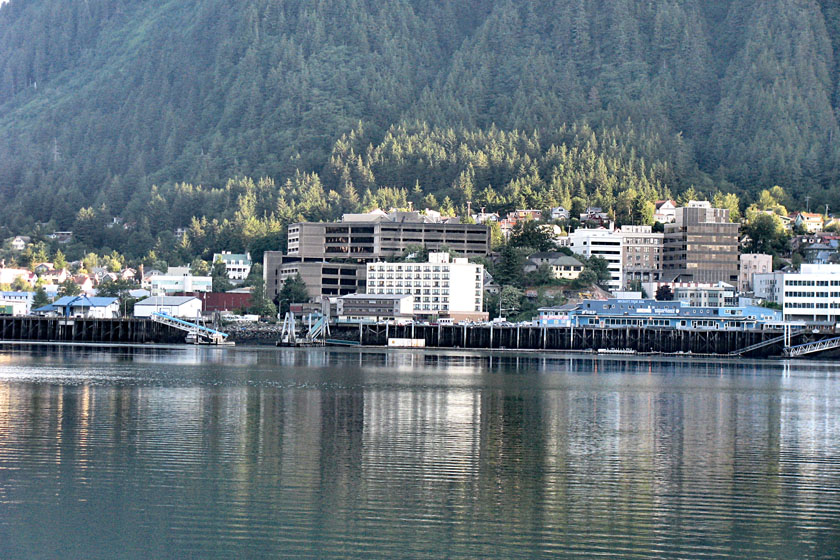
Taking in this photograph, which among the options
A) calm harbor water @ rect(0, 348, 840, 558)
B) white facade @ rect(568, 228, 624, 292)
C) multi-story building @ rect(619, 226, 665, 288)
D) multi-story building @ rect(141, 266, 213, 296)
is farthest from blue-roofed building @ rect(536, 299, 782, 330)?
calm harbor water @ rect(0, 348, 840, 558)

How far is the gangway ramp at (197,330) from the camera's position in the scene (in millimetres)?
136250

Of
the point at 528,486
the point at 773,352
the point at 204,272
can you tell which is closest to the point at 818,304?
the point at 773,352

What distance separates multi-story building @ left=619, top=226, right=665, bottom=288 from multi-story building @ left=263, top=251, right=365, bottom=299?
37.8 metres

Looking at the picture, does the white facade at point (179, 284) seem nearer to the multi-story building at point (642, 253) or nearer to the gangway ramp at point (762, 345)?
the multi-story building at point (642, 253)

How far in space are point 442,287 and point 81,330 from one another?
144ft

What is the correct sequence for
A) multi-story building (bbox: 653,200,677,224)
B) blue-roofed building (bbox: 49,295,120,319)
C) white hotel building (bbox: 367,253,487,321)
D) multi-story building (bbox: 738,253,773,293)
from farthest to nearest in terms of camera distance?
multi-story building (bbox: 653,200,677,224)
multi-story building (bbox: 738,253,773,293)
white hotel building (bbox: 367,253,487,321)
blue-roofed building (bbox: 49,295,120,319)

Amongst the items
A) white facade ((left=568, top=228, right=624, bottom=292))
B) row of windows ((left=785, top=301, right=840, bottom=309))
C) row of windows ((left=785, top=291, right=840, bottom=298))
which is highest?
white facade ((left=568, top=228, right=624, bottom=292))

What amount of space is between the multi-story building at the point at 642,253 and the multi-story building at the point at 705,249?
262 centimetres

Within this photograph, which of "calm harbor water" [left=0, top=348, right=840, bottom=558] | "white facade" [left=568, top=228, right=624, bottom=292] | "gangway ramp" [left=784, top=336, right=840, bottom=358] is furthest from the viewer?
"white facade" [left=568, top=228, right=624, bottom=292]

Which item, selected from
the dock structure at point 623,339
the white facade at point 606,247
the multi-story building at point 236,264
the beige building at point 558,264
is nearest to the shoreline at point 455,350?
the dock structure at point 623,339

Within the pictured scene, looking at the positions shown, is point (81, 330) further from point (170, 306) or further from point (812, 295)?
point (812, 295)

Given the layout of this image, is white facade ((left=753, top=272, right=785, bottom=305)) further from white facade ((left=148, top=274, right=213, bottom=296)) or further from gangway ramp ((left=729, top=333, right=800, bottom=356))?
white facade ((left=148, top=274, right=213, bottom=296))

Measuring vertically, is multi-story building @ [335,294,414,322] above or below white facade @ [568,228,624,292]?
below

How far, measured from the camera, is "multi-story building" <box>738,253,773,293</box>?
6629 inches
